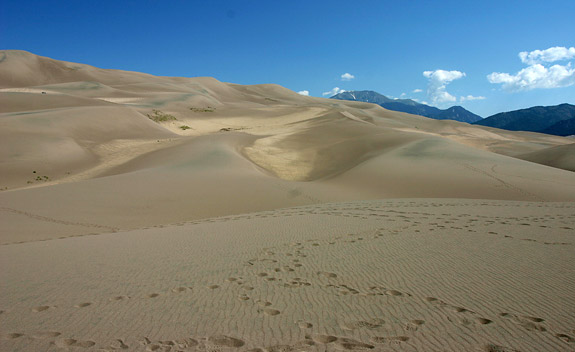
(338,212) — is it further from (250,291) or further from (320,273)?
(250,291)

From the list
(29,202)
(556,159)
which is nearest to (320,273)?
(29,202)

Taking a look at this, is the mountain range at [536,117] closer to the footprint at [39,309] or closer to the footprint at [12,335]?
the footprint at [39,309]

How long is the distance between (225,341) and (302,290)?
1.13 meters

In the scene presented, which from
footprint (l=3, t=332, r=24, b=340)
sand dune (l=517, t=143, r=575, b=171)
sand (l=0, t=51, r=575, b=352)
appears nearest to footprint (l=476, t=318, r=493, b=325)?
sand (l=0, t=51, r=575, b=352)

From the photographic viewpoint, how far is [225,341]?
2615mm

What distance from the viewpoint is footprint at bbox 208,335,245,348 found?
2576 mm

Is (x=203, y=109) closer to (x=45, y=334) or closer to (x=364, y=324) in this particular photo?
(x=45, y=334)

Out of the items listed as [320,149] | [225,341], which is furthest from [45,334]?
[320,149]

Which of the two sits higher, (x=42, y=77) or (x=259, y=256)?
(x=42, y=77)

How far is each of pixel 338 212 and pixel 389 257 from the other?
11.8ft

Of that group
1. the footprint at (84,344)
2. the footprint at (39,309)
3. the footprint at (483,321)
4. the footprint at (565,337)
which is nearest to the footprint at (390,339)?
the footprint at (483,321)

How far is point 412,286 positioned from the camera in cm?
355

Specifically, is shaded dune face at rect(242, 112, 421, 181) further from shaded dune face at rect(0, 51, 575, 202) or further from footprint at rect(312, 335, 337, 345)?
footprint at rect(312, 335, 337, 345)

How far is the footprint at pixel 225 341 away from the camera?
2576 millimetres
